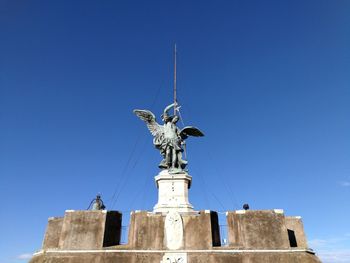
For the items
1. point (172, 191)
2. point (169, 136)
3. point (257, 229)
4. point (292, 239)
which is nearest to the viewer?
point (257, 229)

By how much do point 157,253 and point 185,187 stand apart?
3556 millimetres

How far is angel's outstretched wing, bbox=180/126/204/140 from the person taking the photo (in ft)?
55.5

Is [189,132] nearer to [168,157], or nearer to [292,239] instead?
[168,157]

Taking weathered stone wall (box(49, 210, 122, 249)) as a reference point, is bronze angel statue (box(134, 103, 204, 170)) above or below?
above

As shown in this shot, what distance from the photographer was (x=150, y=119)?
17.0 m

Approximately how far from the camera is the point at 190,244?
42.9 feet

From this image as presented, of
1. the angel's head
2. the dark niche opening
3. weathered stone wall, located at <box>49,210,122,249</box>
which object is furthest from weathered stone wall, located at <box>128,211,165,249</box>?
the dark niche opening

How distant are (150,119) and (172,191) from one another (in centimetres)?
456

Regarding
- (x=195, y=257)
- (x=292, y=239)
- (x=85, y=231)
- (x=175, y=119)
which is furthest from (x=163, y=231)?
(x=292, y=239)

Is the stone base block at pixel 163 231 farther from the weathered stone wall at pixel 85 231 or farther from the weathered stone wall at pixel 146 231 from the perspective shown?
the weathered stone wall at pixel 85 231

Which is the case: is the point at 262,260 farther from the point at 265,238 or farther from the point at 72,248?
the point at 72,248

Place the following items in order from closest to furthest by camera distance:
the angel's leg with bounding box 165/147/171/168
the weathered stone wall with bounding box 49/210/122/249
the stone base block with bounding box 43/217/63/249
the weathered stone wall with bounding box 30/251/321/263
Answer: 1. the weathered stone wall with bounding box 30/251/321/263
2. the weathered stone wall with bounding box 49/210/122/249
3. the stone base block with bounding box 43/217/63/249
4. the angel's leg with bounding box 165/147/171/168

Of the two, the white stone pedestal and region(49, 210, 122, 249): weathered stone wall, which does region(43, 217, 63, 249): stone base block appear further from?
the white stone pedestal

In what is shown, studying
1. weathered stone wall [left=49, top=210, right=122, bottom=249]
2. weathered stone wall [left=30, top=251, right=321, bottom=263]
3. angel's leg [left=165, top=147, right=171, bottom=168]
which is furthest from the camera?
angel's leg [left=165, top=147, right=171, bottom=168]
